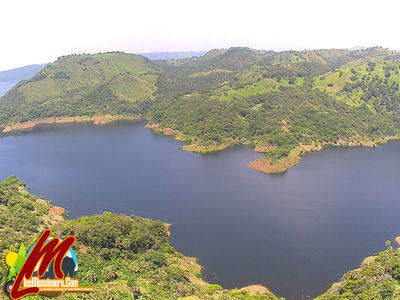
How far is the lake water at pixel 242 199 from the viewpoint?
60.8 m

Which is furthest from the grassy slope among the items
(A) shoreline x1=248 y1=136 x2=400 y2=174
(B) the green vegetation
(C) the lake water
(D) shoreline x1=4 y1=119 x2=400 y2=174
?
(D) shoreline x1=4 y1=119 x2=400 y2=174

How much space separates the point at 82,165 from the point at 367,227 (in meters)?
93.0

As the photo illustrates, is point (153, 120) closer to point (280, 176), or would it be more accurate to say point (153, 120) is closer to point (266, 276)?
point (280, 176)

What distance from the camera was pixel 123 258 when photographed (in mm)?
55062

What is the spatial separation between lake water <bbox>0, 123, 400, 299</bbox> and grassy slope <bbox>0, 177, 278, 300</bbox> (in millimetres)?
5643

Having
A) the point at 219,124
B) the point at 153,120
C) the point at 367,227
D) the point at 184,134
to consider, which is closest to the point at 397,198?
the point at 367,227

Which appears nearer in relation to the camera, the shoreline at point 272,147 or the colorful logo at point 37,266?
the colorful logo at point 37,266

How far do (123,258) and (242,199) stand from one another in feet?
130

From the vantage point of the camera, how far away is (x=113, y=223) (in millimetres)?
59906

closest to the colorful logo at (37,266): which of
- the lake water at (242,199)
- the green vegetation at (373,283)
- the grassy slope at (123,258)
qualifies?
the grassy slope at (123,258)

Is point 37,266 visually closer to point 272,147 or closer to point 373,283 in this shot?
point 373,283

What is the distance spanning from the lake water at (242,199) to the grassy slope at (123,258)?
5.64 metres

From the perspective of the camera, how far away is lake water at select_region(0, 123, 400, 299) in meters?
60.8

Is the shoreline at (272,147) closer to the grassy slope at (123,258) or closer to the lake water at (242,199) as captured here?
the lake water at (242,199)
